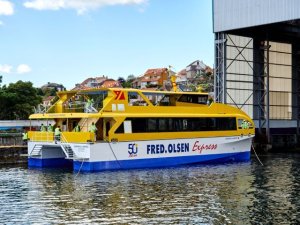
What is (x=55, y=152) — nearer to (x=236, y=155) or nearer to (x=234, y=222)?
(x=236, y=155)

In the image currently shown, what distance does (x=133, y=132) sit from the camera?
95.6 feet

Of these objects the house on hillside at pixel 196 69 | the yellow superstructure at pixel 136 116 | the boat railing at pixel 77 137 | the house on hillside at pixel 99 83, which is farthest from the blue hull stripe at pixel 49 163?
the house on hillside at pixel 196 69

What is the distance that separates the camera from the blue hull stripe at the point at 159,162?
2773cm

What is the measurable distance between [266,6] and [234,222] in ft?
82.6

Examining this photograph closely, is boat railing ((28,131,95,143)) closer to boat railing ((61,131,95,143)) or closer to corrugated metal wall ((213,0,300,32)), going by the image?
boat railing ((61,131,95,143))

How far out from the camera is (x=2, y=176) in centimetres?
2589

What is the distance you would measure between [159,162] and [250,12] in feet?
48.5

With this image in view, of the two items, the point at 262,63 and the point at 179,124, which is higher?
the point at 262,63

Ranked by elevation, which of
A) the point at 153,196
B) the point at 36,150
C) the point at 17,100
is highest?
the point at 17,100

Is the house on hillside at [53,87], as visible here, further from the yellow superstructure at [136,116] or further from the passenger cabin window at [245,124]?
the yellow superstructure at [136,116]

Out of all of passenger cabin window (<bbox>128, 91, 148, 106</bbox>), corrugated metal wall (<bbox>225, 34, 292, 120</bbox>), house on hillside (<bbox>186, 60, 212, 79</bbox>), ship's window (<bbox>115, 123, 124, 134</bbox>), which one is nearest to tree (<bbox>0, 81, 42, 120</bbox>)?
corrugated metal wall (<bbox>225, 34, 292, 120</bbox>)

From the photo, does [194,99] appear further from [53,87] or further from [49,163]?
[53,87]

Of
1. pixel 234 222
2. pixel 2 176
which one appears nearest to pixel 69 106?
pixel 2 176

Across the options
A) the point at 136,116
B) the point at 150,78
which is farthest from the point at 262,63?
the point at 150,78
